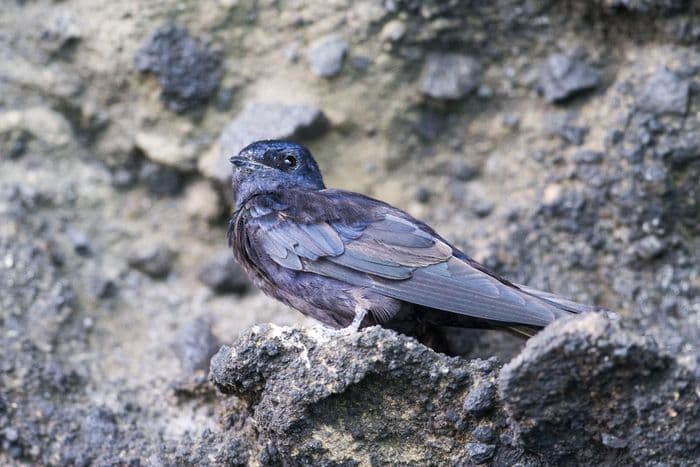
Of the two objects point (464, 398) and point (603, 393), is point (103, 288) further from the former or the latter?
point (603, 393)

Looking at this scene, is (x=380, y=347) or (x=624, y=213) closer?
(x=380, y=347)

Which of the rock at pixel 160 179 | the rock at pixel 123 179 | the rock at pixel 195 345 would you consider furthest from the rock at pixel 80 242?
the rock at pixel 195 345

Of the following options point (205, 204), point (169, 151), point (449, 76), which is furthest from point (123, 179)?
point (449, 76)

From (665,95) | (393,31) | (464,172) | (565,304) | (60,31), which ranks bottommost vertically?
(464,172)

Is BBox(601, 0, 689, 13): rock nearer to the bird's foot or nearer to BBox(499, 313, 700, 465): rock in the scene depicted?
the bird's foot

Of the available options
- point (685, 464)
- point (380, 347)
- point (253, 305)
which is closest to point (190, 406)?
point (253, 305)

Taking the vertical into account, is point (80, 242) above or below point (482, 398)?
below

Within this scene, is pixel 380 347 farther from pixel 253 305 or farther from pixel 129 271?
pixel 129 271

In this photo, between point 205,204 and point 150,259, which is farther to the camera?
point 205,204
